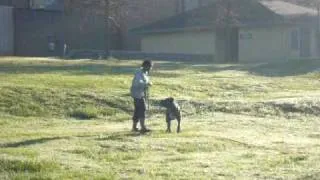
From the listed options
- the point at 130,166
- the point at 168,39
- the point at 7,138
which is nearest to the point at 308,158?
the point at 130,166

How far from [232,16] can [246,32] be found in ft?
6.53

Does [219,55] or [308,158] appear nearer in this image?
[308,158]

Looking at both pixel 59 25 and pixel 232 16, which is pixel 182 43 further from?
pixel 59 25

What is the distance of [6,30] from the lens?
55.4 meters

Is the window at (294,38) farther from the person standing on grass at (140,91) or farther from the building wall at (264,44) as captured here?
the person standing on grass at (140,91)

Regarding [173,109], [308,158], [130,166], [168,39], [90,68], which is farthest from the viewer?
[168,39]

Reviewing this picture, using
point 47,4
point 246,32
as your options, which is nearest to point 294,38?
point 246,32

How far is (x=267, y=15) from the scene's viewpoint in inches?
1935

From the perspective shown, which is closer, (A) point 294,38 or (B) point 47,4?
(A) point 294,38

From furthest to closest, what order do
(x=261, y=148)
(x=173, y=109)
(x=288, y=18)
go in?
(x=288, y=18), (x=173, y=109), (x=261, y=148)

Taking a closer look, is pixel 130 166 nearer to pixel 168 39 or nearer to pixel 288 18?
pixel 288 18

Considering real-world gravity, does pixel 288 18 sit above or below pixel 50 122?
above

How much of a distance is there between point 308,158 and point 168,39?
41411mm

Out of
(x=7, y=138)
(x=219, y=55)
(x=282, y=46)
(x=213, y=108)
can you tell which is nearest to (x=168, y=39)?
(x=219, y=55)
